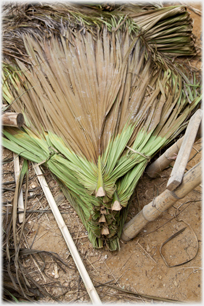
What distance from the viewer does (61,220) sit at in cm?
194

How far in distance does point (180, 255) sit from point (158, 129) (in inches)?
38.6

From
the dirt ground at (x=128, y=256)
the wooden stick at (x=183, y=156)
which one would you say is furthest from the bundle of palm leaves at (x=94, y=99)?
the wooden stick at (x=183, y=156)

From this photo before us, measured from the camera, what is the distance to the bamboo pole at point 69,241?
5.57 feet

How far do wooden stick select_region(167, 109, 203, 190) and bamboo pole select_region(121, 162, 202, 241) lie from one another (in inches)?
1.6

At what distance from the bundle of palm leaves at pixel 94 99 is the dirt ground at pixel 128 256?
118 mm

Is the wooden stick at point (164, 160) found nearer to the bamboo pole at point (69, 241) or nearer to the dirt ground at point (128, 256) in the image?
the dirt ground at point (128, 256)

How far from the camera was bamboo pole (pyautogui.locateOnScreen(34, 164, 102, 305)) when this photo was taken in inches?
66.8

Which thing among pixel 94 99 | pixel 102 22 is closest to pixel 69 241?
pixel 94 99

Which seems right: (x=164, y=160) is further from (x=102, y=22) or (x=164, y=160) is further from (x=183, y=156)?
(x=102, y=22)

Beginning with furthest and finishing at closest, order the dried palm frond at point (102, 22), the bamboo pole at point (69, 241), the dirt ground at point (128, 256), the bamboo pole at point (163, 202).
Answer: the dried palm frond at point (102, 22) < the dirt ground at point (128, 256) < the bamboo pole at point (69, 241) < the bamboo pole at point (163, 202)

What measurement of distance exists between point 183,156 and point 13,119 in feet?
4.31

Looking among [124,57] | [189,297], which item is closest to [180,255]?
[189,297]

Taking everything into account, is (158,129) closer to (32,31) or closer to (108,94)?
(108,94)

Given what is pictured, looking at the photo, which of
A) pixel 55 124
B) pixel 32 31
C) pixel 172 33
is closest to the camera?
pixel 55 124
